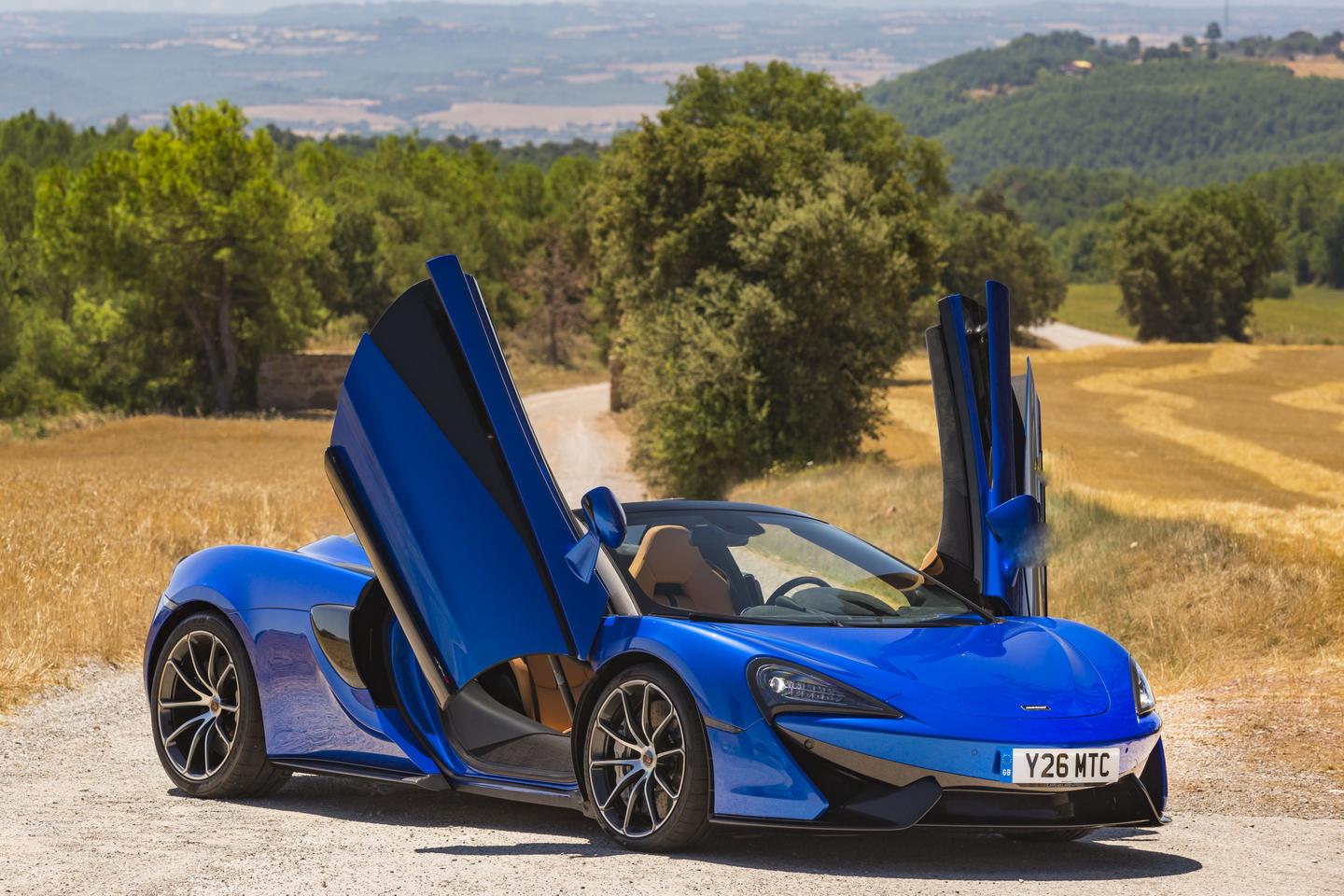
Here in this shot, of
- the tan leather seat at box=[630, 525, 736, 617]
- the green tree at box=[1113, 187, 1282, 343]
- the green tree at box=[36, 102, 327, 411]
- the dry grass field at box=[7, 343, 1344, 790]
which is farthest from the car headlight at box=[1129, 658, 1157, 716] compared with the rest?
the green tree at box=[1113, 187, 1282, 343]

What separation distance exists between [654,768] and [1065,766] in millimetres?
1448

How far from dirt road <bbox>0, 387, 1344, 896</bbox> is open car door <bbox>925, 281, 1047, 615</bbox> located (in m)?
1.21

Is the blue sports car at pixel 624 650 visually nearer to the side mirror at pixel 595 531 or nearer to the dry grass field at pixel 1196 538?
the side mirror at pixel 595 531

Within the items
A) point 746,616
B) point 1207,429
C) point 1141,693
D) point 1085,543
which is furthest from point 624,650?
point 1207,429

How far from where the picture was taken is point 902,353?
39656mm

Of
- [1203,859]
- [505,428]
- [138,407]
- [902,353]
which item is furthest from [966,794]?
[138,407]

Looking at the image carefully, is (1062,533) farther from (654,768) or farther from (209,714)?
(654,768)

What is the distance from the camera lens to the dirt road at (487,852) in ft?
16.9

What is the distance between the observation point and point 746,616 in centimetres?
612

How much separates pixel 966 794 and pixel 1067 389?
6275cm

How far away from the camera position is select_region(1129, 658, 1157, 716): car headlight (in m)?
6.01

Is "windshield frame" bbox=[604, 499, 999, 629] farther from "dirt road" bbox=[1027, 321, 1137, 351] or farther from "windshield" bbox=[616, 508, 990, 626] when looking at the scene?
"dirt road" bbox=[1027, 321, 1137, 351]

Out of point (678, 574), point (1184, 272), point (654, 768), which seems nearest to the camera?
point (654, 768)

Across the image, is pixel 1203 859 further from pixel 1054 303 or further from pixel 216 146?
pixel 1054 303
